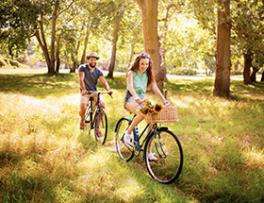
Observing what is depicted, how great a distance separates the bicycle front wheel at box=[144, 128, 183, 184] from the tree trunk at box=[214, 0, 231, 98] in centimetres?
1123

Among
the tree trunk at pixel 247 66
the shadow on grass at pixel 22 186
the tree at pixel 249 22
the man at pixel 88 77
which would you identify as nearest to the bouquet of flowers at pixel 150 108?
Answer: the shadow on grass at pixel 22 186

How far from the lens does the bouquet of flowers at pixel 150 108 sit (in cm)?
580

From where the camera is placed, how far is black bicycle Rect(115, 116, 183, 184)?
19.8ft

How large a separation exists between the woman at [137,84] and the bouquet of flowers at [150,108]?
28 centimetres

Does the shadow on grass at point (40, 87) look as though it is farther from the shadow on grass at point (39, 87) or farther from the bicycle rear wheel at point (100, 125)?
the bicycle rear wheel at point (100, 125)

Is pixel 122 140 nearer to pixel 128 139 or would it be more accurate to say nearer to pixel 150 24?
pixel 128 139

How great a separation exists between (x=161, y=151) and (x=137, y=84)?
1396 millimetres

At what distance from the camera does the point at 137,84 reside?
22.1ft

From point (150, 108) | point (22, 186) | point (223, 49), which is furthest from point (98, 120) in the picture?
point (223, 49)

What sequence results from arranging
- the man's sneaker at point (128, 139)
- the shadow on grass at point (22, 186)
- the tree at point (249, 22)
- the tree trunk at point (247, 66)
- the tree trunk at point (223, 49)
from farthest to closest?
the tree trunk at point (247, 66) → the tree at point (249, 22) → the tree trunk at point (223, 49) → the man's sneaker at point (128, 139) → the shadow on grass at point (22, 186)

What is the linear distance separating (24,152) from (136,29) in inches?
996

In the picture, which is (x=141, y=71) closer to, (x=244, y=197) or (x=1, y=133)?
(x=244, y=197)

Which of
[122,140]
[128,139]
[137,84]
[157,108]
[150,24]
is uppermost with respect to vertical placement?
[150,24]

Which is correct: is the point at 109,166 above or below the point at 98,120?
below
